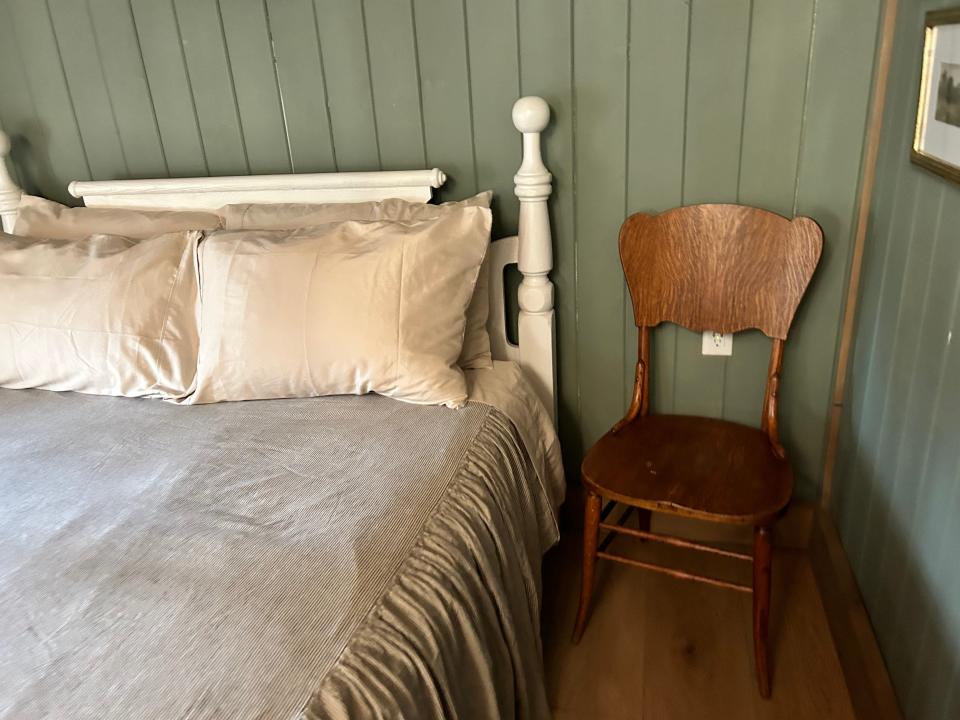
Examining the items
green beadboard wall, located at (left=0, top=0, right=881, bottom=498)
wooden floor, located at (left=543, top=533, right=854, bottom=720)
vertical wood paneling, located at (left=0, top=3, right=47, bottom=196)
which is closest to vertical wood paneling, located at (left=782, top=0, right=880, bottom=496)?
green beadboard wall, located at (left=0, top=0, right=881, bottom=498)

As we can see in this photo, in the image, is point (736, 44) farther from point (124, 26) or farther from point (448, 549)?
point (124, 26)

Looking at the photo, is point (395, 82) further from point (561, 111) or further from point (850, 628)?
point (850, 628)

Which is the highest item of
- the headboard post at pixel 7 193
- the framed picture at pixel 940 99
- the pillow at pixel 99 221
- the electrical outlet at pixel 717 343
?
the framed picture at pixel 940 99

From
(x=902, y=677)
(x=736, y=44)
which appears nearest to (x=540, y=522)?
(x=902, y=677)

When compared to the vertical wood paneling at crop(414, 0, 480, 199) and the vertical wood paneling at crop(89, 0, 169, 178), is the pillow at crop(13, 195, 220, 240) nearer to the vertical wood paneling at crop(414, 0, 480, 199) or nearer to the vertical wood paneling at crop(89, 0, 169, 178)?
the vertical wood paneling at crop(89, 0, 169, 178)

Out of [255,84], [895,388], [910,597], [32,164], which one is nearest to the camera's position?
[910,597]

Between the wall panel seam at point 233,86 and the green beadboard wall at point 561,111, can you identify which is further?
the wall panel seam at point 233,86

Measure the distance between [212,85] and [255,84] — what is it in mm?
114

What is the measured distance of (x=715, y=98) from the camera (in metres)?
1.57

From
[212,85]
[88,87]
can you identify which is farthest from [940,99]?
[88,87]

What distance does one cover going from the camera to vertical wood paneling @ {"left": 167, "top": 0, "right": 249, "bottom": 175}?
1.75 m

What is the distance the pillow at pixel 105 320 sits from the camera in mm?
1575

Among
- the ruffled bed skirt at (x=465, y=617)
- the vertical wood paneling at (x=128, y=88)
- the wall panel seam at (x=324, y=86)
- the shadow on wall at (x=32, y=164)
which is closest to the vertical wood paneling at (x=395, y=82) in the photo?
the wall panel seam at (x=324, y=86)

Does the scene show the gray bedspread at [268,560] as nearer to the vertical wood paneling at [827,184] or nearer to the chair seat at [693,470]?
the chair seat at [693,470]
